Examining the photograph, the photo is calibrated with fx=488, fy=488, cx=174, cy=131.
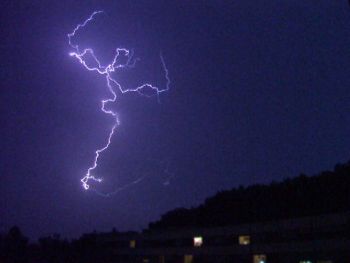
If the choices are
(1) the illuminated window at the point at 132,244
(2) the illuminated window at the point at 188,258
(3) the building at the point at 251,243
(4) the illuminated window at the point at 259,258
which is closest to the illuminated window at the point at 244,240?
(3) the building at the point at 251,243

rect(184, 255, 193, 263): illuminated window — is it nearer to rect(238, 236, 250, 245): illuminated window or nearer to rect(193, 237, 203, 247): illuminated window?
rect(193, 237, 203, 247): illuminated window

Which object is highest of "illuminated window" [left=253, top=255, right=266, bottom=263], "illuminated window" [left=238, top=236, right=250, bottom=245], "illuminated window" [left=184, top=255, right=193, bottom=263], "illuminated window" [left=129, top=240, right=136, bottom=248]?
"illuminated window" [left=129, top=240, right=136, bottom=248]

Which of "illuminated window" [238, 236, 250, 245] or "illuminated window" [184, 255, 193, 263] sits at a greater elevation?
"illuminated window" [238, 236, 250, 245]

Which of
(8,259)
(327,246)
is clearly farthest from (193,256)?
(8,259)

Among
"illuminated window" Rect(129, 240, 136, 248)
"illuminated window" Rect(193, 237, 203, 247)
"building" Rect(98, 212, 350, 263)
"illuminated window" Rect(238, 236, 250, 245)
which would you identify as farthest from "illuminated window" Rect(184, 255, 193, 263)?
"illuminated window" Rect(129, 240, 136, 248)

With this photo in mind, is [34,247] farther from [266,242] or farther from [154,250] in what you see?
[266,242]

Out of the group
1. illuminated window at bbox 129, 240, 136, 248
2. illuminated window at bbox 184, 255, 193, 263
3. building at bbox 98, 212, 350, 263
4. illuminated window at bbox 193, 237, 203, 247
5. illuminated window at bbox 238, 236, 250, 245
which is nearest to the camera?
building at bbox 98, 212, 350, 263

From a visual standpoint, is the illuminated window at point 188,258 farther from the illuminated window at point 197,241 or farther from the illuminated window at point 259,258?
the illuminated window at point 259,258

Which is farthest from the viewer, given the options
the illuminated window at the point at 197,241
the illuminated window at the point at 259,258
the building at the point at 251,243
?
the illuminated window at the point at 197,241

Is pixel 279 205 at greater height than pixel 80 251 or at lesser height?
greater

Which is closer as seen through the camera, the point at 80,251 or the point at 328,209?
the point at 328,209

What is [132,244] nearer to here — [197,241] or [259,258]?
[197,241]
